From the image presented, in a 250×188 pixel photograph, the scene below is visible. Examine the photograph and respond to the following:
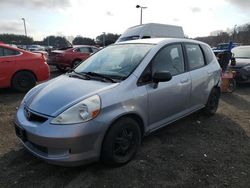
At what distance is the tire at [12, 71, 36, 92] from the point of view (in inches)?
323

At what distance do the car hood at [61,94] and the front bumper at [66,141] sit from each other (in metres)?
0.19

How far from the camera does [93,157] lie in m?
3.33

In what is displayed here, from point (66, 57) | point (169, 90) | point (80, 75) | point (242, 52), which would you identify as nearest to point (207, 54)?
point (169, 90)

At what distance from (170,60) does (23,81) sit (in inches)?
213

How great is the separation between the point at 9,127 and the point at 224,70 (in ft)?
21.9

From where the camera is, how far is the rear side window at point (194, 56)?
5035mm

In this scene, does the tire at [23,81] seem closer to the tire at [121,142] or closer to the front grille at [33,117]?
the front grille at [33,117]

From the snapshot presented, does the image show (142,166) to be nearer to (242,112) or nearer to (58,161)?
(58,161)

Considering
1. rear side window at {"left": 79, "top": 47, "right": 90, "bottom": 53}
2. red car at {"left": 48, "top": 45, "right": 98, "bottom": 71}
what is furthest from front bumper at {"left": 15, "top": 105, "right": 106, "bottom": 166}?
rear side window at {"left": 79, "top": 47, "right": 90, "bottom": 53}

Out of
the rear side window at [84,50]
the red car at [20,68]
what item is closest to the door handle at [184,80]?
the red car at [20,68]

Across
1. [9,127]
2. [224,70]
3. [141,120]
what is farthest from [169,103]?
[224,70]

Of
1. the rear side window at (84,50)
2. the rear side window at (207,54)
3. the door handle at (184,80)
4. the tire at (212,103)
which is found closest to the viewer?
the door handle at (184,80)

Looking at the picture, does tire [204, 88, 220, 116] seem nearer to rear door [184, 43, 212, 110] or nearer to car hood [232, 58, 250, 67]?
rear door [184, 43, 212, 110]

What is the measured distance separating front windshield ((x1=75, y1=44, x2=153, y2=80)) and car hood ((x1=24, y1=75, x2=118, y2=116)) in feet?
1.19
